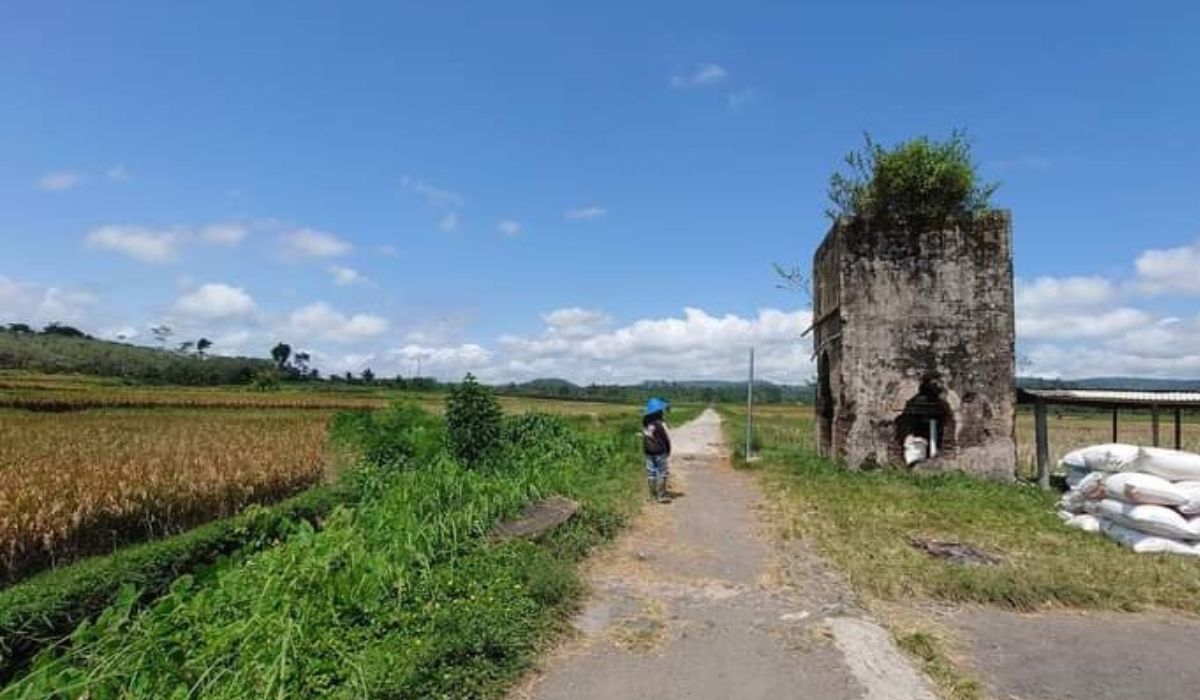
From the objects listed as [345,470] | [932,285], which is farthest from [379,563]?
[932,285]

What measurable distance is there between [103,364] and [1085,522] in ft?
297

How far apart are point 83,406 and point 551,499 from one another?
31.0 metres

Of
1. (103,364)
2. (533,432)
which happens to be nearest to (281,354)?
(103,364)

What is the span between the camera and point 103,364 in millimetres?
77938

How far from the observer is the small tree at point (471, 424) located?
1319cm

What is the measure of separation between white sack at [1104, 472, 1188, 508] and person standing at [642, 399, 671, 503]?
5816 mm

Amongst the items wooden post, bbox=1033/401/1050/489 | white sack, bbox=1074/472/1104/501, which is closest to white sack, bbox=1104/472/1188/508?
white sack, bbox=1074/472/1104/501

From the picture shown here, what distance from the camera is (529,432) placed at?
60.0 feet

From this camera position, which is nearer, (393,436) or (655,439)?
(655,439)

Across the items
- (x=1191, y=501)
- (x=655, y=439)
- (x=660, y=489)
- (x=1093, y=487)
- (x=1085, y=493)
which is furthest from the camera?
(x=660, y=489)

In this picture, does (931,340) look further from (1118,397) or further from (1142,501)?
(1142,501)

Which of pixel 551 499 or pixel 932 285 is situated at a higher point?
pixel 932 285

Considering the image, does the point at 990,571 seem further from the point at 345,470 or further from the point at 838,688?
the point at 345,470

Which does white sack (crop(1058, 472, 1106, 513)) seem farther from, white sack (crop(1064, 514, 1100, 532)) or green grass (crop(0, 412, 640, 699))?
green grass (crop(0, 412, 640, 699))
